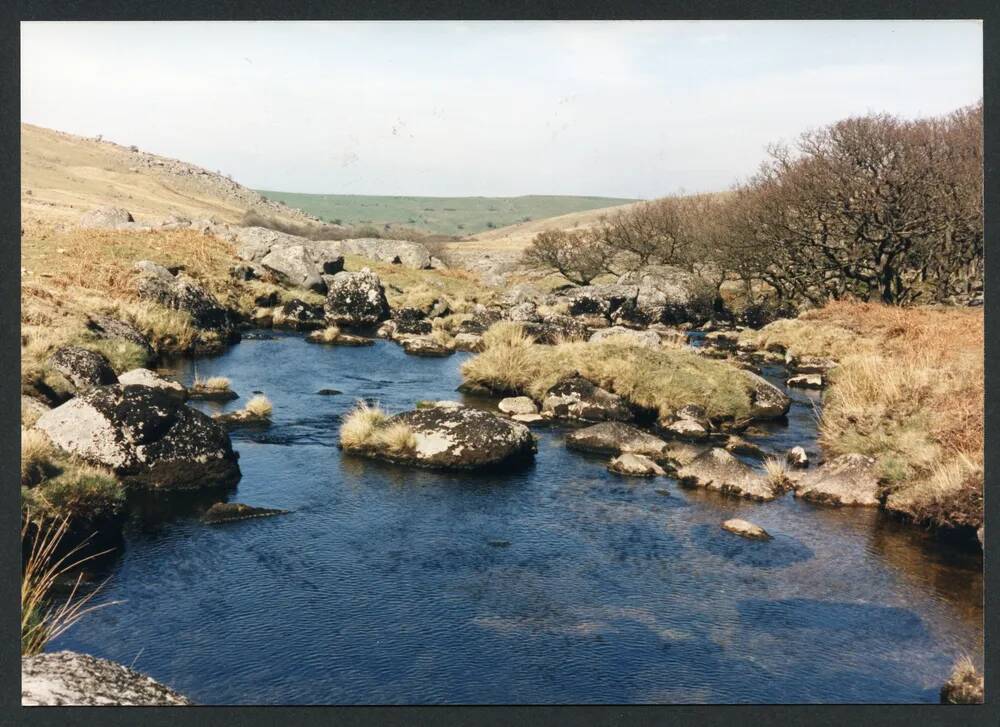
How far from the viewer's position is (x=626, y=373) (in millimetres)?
21578

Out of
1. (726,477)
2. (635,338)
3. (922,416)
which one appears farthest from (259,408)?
(922,416)

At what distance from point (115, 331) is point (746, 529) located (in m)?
18.0

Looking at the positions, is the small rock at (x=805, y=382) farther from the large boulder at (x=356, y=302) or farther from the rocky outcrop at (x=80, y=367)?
the rocky outcrop at (x=80, y=367)

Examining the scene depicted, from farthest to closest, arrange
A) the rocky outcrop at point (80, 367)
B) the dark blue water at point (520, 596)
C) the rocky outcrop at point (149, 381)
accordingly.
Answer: the rocky outcrop at point (149, 381) < the rocky outcrop at point (80, 367) < the dark blue water at point (520, 596)

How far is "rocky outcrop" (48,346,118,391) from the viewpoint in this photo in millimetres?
17672

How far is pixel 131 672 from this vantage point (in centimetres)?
769

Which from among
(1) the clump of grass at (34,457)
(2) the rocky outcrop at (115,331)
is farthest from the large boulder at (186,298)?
(1) the clump of grass at (34,457)

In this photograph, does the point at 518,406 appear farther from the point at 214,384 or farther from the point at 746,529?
the point at 746,529

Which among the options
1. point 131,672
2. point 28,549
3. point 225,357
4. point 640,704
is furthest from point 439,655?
point 225,357

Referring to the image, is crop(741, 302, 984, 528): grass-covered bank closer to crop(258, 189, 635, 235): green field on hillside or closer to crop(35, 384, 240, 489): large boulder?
crop(35, 384, 240, 489): large boulder

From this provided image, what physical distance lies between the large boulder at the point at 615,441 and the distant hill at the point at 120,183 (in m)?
41.6

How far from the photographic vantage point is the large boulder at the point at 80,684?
737cm

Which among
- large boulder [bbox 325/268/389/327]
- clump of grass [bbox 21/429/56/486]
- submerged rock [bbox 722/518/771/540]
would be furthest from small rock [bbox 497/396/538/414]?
large boulder [bbox 325/268/389/327]

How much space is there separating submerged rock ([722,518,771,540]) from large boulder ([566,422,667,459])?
405 centimetres
